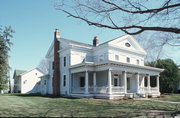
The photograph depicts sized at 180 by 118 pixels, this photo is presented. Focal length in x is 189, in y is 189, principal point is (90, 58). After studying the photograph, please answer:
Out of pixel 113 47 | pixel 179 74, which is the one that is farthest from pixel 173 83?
pixel 113 47

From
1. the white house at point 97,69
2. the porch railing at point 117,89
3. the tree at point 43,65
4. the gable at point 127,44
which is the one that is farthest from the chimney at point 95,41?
the tree at point 43,65

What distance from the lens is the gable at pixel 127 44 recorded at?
83.1 feet

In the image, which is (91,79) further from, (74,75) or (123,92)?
(123,92)

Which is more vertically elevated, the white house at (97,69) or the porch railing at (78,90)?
the white house at (97,69)

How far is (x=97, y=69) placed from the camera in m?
21.6

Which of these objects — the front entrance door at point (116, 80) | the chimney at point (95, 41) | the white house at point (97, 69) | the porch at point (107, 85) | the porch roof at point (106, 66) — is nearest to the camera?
the porch roof at point (106, 66)

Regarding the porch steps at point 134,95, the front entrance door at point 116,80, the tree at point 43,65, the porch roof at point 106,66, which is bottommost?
the porch steps at point 134,95

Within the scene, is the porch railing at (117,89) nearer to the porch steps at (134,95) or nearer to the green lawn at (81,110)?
the porch steps at (134,95)

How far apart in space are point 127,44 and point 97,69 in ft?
25.7

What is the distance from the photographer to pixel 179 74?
3569cm

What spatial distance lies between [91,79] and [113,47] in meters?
5.06

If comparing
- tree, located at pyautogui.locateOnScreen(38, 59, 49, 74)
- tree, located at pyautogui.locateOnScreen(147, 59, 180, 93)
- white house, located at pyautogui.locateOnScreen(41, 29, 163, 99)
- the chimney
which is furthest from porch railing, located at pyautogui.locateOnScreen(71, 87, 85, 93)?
tree, located at pyautogui.locateOnScreen(38, 59, 49, 74)

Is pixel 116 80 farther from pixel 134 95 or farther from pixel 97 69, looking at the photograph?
pixel 97 69

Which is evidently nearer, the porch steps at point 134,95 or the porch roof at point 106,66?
the porch roof at point 106,66
